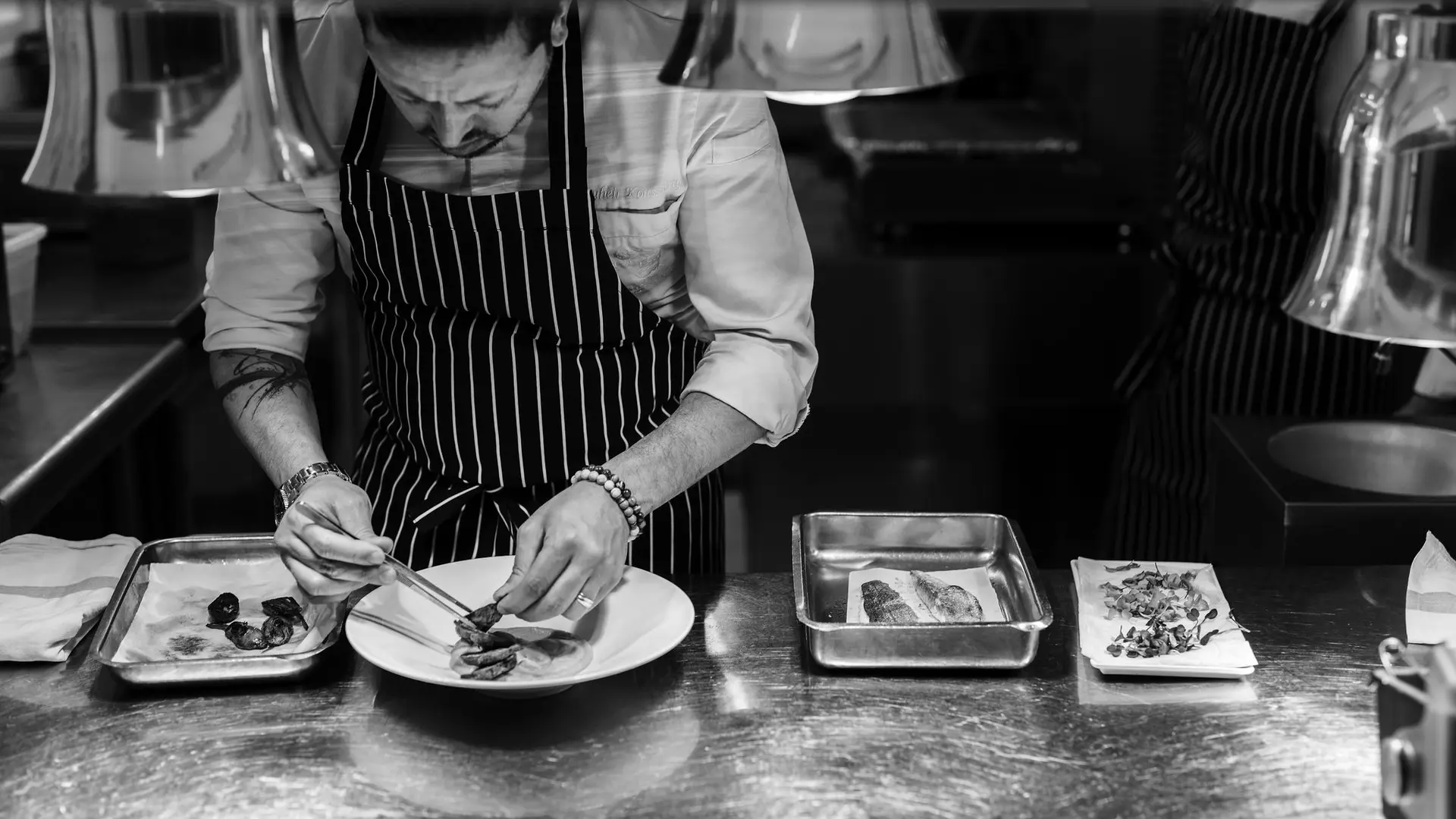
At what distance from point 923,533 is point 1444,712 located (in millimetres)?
835

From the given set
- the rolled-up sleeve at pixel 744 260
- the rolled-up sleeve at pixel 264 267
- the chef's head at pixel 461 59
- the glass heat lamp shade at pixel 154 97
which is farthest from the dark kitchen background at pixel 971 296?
the glass heat lamp shade at pixel 154 97

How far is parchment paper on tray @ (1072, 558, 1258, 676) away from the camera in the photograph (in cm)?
162

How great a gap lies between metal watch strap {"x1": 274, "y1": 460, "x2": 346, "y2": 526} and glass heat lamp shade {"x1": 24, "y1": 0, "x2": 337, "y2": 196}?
0.67m

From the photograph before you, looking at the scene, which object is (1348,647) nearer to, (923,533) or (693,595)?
(923,533)

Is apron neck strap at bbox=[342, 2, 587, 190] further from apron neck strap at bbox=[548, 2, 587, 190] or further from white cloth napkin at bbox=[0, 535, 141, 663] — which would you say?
white cloth napkin at bbox=[0, 535, 141, 663]

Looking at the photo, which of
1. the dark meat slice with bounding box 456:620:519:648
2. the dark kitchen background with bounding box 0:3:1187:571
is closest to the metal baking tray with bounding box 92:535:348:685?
the dark meat slice with bounding box 456:620:519:648

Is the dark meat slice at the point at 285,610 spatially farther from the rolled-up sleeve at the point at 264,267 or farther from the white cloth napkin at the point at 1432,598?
the white cloth napkin at the point at 1432,598

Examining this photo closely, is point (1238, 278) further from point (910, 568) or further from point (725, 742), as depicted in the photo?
point (725, 742)

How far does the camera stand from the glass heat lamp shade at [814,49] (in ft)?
4.05

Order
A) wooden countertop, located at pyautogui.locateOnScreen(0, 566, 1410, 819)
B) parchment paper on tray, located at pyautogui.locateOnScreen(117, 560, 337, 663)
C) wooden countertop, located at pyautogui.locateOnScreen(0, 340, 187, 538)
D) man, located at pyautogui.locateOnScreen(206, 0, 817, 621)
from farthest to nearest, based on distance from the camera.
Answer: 1. wooden countertop, located at pyautogui.locateOnScreen(0, 340, 187, 538)
2. man, located at pyautogui.locateOnScreen(206, 0, 817, 621)
3. parchment paper on tray, located at pyautogui.locateOnScreen(117, 560, 337, 663)
4. wooden countertop, located at pyautogui.locateOnScreen(0, 566, 1410, 819)

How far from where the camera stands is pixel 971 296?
4.38 metres

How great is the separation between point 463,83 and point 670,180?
12.5 inches

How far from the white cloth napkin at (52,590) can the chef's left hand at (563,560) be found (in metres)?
0.51

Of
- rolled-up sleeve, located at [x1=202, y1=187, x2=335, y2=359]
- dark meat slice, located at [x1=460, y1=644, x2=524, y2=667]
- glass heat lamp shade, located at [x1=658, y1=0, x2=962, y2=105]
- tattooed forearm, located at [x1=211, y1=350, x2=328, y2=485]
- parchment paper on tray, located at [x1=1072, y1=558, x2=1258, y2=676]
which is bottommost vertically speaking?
parchment paper on tray, located at [x1=1072, y1=558, x2=1258, y2=676]
